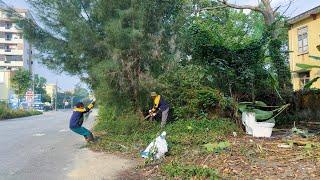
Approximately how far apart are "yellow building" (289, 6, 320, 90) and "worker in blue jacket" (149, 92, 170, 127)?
13.2 m

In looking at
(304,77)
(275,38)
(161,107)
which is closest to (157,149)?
(161,107)

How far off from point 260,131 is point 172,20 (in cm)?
498

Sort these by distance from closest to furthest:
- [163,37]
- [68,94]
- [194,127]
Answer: [194,127] → [163,37] → [68,94]

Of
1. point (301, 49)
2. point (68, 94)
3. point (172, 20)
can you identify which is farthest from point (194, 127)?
point (68, 94)

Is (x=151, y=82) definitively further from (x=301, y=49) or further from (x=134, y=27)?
(x=301, y=49)

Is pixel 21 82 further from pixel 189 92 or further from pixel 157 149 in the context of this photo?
pixel 157 149

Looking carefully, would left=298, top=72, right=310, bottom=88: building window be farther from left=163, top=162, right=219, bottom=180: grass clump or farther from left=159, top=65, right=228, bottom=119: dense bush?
left=163, top=162, right=219, bottom=180: grass clump

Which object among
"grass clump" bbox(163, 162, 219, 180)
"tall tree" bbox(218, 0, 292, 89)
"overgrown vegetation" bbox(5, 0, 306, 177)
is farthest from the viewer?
"tall tree" bbox(218, 0, 292, 89)

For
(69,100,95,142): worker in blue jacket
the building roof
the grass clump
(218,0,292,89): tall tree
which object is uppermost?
the building roof

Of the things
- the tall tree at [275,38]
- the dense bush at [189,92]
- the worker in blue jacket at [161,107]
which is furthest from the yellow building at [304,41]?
the worker in blue jacket at [161,107]

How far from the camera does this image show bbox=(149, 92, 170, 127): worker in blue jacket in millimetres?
14435

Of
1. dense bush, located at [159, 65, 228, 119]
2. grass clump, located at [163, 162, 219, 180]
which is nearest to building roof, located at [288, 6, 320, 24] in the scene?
dense bush, located at [159, 65, 228, 119]

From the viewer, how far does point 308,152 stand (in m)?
8.63

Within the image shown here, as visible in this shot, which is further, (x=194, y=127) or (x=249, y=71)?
(x=249, y=71)
